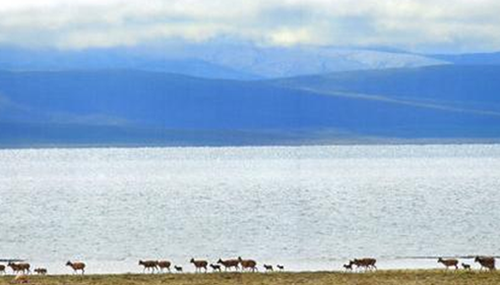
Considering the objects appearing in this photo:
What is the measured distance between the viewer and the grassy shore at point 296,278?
2656 centimetres

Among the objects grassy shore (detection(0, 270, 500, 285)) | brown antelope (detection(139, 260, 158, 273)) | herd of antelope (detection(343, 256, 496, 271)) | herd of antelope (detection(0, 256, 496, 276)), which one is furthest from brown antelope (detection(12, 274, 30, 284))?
herd of antelope (detection(343, 256, 496, 271))

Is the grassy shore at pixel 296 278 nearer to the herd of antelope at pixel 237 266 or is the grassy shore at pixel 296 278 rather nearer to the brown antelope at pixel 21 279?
the brown antelope at pixel 21 279

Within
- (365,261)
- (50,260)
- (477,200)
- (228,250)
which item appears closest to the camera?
(365,261)

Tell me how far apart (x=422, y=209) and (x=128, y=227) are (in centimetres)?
1722

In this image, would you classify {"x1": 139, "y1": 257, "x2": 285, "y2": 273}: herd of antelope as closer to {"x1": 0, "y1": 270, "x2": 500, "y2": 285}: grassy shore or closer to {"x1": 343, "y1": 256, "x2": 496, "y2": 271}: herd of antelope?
{"x1": 343, "y1": 256, "x2": 496, "y2": 271}: herd of antelope

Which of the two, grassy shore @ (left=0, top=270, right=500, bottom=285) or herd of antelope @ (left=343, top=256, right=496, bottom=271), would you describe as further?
herd of antelope @ (left=343, top=256, right=496, bottom=271)

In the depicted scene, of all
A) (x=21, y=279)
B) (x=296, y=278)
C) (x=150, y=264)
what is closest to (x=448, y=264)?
(x=296, y=278)

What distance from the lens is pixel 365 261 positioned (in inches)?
1243

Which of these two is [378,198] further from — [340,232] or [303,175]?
[303,175]

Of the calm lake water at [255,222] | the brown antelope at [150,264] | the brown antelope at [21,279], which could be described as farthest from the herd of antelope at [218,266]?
the brown antelope at [21,279]

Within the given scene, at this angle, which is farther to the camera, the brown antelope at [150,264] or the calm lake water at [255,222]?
the calm lake water at [255,222]

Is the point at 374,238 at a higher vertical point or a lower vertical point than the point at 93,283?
higher

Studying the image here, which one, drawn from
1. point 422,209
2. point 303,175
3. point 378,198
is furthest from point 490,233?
point 303,175

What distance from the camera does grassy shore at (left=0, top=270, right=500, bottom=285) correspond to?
1046 inches
